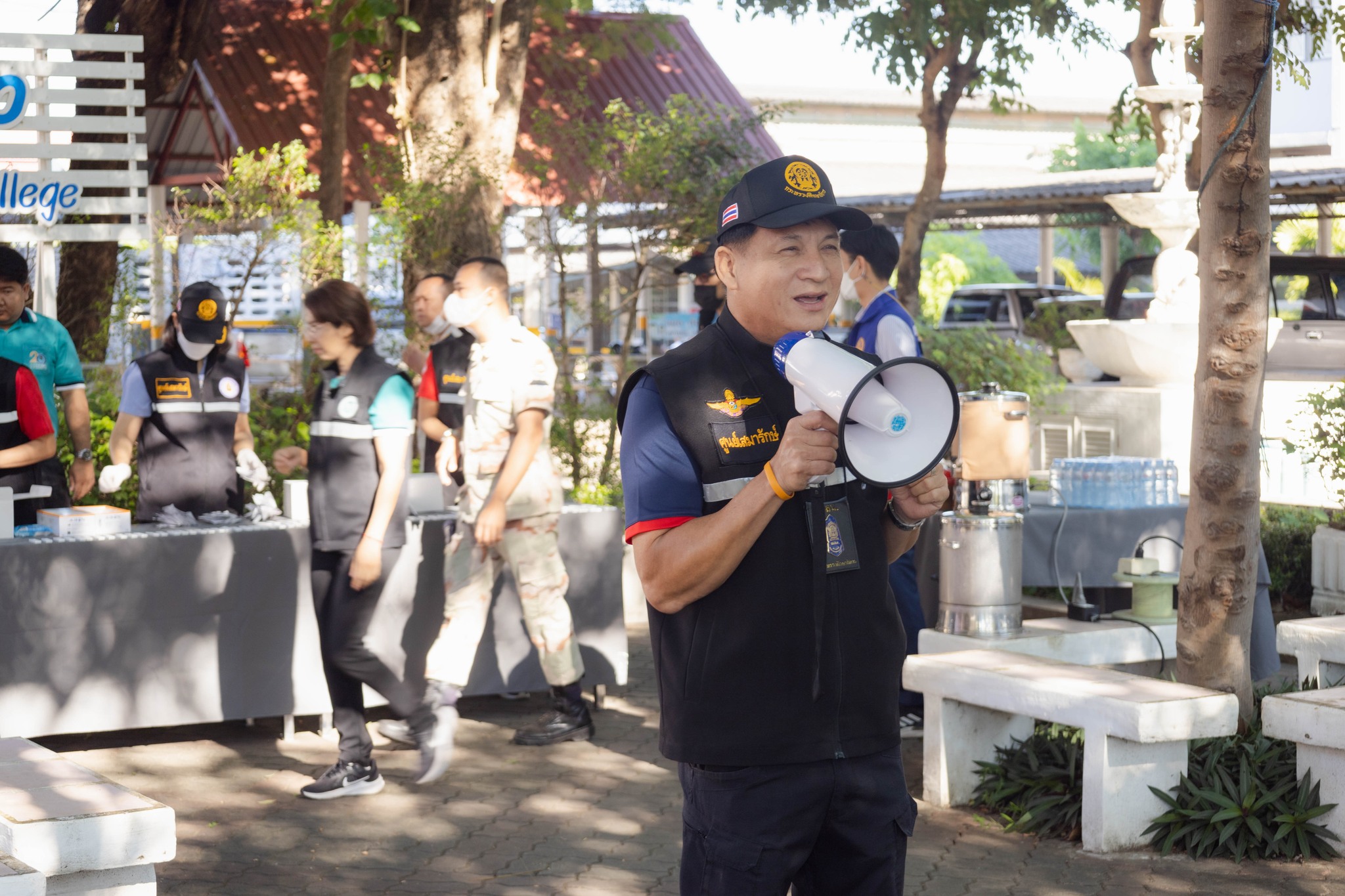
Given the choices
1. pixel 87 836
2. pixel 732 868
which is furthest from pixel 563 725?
pixel 732 868

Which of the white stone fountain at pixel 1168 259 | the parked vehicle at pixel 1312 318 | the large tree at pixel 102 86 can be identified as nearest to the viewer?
the white stone fountain at pixel 1168 259

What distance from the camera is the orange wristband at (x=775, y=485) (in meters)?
2.24

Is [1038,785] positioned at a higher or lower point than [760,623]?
lower

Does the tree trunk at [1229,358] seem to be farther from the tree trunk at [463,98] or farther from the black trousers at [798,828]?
the tree trunk at [463,98]

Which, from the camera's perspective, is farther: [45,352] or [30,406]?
[45,352]

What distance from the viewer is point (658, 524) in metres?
2.44

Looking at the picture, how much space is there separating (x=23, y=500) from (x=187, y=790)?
5.28 feet

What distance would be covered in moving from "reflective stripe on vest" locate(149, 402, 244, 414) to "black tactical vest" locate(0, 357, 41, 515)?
55cm

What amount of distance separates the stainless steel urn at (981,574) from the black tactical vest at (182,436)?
3213 millimetres

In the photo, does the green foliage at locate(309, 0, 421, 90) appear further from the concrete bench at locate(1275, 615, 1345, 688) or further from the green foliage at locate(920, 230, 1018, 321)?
the green foliage at locate(920, 230, 1018, 321)

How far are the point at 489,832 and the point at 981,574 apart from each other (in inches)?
85.2

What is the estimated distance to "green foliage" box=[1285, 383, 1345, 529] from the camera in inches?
339

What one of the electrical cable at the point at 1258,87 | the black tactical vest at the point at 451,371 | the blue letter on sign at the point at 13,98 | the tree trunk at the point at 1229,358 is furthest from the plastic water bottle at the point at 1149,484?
the blue letter on sign at the point at 13,98

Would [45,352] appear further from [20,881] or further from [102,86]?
[102,86]
